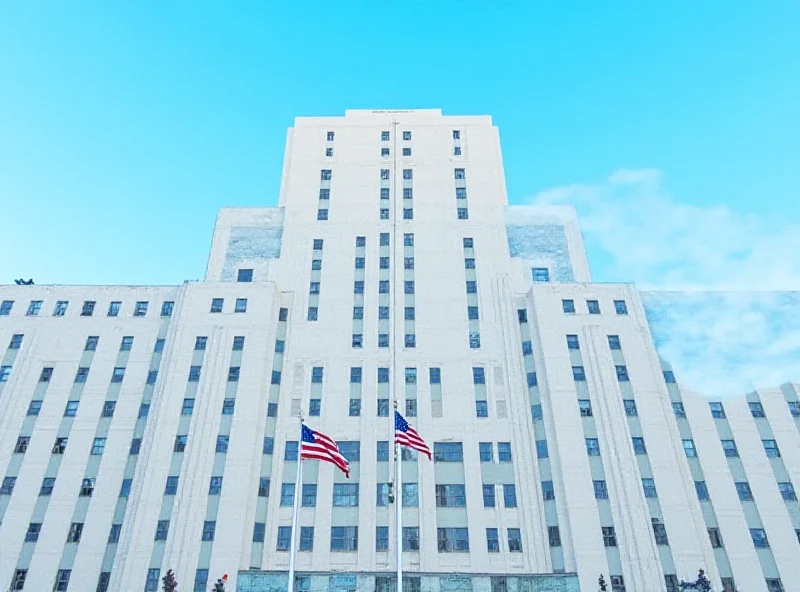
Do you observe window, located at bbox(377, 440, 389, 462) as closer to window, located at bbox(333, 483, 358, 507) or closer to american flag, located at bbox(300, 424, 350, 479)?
window, located at bbox(333, 483, 358, 507)

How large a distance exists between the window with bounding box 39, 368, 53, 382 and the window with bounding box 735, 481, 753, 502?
62.2 m

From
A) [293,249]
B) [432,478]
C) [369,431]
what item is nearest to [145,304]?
[293,249]

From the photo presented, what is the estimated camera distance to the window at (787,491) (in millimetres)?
49281

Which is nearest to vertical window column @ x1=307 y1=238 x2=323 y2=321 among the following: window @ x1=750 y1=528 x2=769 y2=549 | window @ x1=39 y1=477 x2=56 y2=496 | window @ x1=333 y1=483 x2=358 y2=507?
window @ x1=333 y1=483 x2=358 y2=507

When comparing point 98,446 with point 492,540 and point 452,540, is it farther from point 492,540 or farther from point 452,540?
point 492,540

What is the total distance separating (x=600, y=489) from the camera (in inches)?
1890

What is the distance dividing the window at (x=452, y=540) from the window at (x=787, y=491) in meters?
26.6

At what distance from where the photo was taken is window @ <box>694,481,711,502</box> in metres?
48.7

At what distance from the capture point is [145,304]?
2438 inches

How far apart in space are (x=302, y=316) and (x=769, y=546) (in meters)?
44.5

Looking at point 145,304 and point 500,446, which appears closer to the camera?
point 500,446

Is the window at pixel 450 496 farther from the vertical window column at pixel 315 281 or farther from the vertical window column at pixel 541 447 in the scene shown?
the vertical window column at pixel 315 281

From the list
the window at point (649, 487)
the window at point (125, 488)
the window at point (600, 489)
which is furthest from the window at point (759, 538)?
the window at point (125, 488)

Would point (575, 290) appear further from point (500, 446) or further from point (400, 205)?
point (400, 205)
